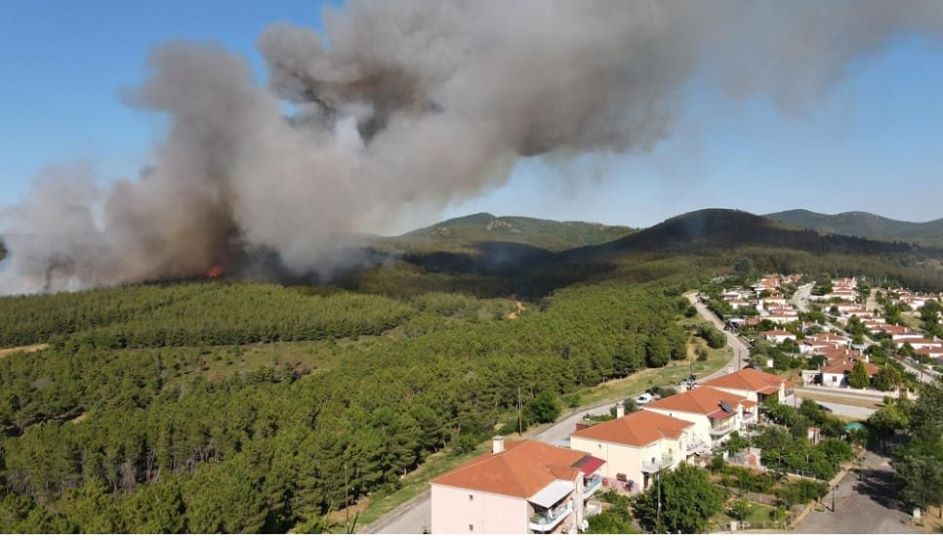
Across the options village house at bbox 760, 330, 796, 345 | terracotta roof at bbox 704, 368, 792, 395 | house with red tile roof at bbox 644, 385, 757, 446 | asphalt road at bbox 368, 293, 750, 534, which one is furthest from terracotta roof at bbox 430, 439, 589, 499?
village house at bbox 760, 330, 796, 345

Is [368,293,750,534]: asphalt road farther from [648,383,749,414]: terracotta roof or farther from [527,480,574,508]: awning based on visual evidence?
[648,383,749,414]: terracotta roof

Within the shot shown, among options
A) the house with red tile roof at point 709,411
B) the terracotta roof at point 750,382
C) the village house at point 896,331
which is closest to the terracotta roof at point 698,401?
the house with red tile roof at point 709,411

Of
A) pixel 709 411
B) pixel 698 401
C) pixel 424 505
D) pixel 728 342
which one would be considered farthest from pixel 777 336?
pixel 424 505

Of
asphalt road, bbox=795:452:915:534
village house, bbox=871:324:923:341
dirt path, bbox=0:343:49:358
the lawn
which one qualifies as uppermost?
dirt path, bbox=0:343:49:358

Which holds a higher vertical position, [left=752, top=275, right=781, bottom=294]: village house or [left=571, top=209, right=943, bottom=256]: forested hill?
[left=571, top=209, right=943, bottom=256]: forested hill

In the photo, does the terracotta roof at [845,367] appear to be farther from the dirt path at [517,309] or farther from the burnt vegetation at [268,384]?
the dirt path at [517,309]

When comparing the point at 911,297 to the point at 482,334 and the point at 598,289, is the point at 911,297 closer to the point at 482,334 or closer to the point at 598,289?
the point at 598,289

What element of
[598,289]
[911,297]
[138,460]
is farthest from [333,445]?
[911,297]
